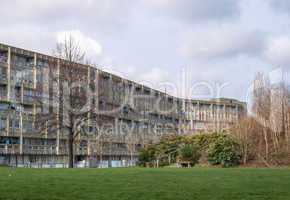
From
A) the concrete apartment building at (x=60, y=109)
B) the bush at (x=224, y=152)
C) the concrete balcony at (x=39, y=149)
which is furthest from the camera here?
the concrete balcony at (x=39, y=149)

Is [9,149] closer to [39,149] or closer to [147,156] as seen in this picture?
[39,149]

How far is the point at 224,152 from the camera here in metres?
39.2

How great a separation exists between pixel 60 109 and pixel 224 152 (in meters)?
14.4

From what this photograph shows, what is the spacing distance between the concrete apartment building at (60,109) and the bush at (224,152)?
40.4 feet

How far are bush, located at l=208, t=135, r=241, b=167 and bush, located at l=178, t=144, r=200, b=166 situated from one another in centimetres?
193

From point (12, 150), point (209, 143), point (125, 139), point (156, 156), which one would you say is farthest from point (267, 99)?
point (125, 139)

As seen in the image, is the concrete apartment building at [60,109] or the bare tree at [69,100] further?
the concrete apartment building at [60,109]

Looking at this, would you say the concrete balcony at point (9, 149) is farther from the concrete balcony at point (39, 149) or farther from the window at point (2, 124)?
the window at point (2, 124)

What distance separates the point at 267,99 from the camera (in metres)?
46.7

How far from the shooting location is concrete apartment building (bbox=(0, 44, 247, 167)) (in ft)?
183

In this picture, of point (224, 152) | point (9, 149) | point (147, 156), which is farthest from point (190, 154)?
point (9, 149)

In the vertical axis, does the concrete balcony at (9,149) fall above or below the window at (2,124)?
below

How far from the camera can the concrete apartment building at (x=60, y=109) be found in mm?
55631

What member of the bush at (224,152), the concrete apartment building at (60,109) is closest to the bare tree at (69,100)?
the concrete apartment building at (60,109)
